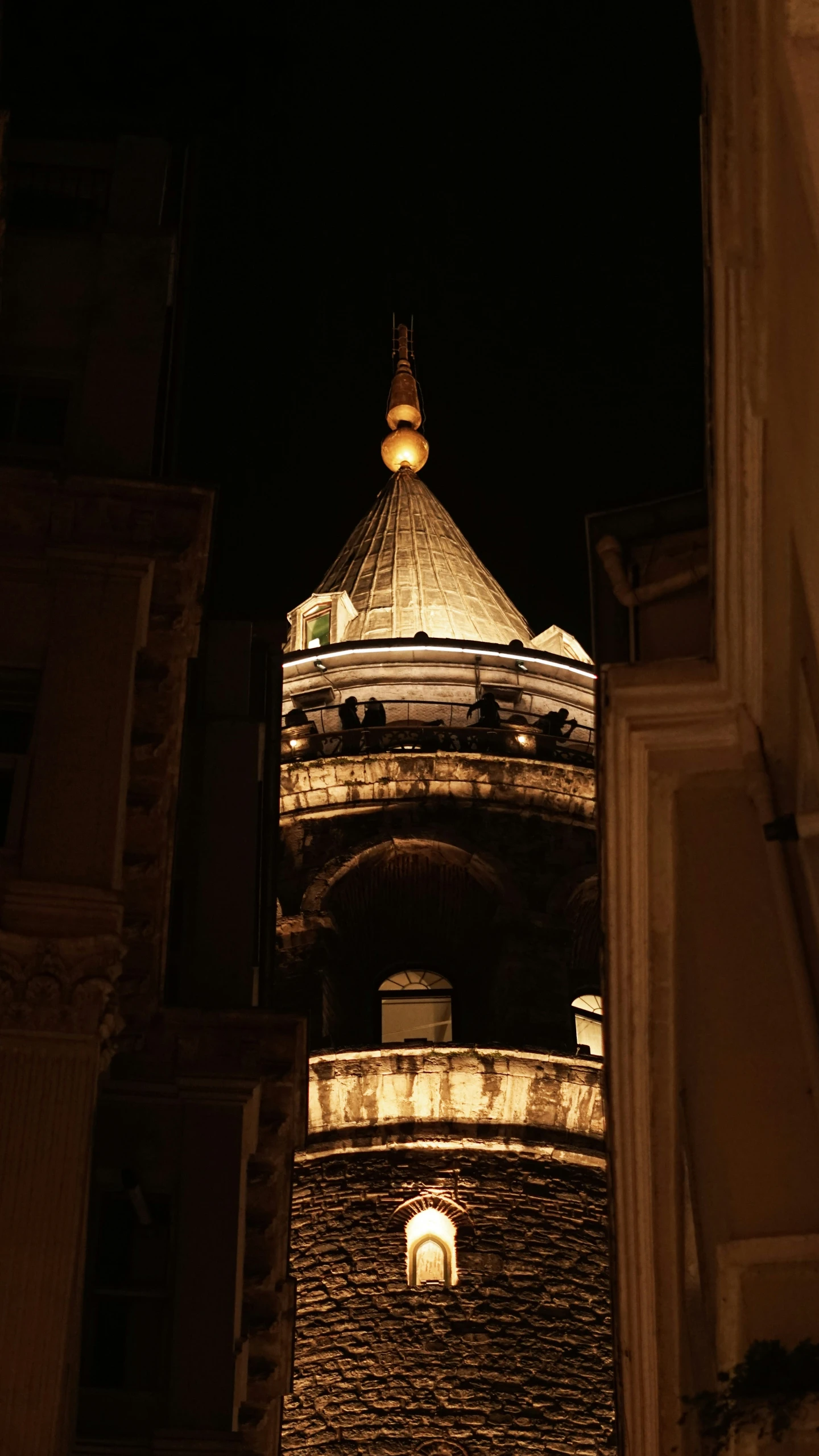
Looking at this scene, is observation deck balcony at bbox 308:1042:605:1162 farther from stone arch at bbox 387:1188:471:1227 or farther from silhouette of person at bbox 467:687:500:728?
silhouette of person at bbox 467:687:500:728

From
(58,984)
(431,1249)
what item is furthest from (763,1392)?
(431,1249)

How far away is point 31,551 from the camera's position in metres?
16.2

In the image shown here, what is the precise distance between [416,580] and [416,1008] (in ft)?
36.0

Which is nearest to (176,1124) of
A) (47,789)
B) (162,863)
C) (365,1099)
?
(162,863)

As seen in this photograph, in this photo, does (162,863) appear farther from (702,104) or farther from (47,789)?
(702,104)

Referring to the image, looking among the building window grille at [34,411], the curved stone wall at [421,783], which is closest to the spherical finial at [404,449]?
the curved stone wall at [421,783]

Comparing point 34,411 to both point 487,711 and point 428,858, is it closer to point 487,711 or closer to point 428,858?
point 428,858

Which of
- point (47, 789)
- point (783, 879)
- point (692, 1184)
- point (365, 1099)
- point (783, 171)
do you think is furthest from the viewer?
point (365, 1099)

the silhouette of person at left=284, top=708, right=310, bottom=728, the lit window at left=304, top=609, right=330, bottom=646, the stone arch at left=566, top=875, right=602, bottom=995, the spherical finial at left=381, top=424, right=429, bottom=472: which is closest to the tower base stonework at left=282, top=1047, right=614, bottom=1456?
the stone arch at left=566, top=875, right=602, bottom=995

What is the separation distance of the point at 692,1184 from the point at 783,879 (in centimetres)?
200

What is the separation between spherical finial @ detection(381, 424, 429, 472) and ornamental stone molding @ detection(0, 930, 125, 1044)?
39908mm

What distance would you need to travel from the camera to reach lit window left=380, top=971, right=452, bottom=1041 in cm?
3906

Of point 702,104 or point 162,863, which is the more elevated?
point 702,104

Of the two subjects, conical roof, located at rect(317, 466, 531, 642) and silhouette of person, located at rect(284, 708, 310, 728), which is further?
conical roof, located at rect(317, 466, 531, 642)
